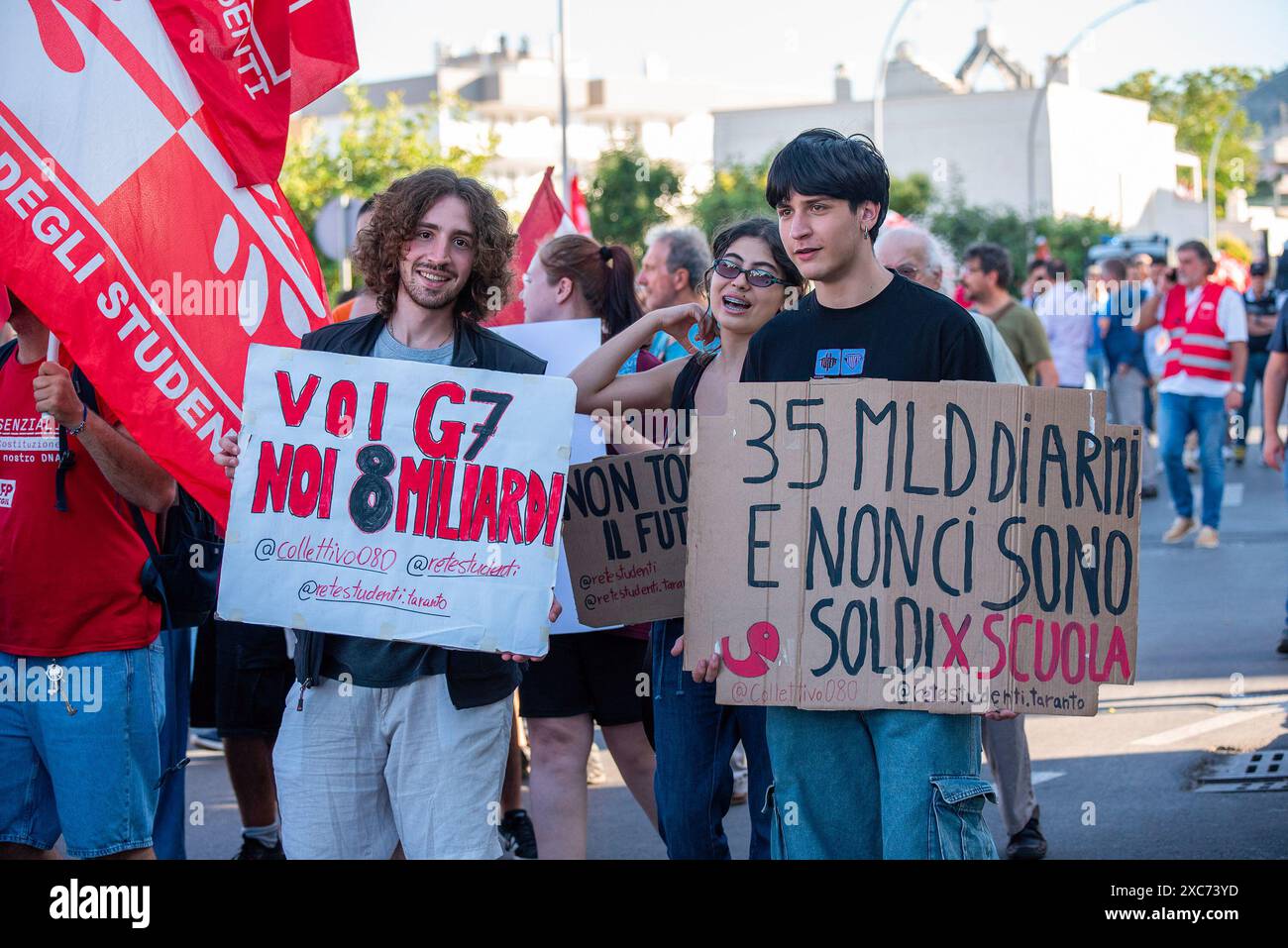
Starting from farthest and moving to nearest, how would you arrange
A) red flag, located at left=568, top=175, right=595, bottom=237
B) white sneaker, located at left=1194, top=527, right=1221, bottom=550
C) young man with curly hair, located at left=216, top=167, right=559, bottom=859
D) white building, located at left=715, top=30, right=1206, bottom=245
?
white building, located at left=715, top=30, right=1206, bottom=245
white sneaker, located at left=1194, top=527, right=1221, bottom=550
red flag, located at left=568, top=175, right=595, bottom=237
young man with curly hair, located at left=216, top=167, right=559, bottom=859

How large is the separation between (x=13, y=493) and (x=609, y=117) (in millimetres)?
88882

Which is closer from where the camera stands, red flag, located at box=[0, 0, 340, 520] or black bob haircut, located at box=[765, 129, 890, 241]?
black bob haircut, located at box=[765, 129, 890, 241]

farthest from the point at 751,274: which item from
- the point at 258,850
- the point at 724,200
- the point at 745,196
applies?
the point at 745,196

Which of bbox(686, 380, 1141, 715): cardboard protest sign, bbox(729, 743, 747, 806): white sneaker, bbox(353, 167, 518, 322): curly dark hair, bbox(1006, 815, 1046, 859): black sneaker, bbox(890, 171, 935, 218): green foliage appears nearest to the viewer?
bbox(686, 380, 1141, 715): cardboard protest sign

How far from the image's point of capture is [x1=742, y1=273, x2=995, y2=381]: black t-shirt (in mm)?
3479

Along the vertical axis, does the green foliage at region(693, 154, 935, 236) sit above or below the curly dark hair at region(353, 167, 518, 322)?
above

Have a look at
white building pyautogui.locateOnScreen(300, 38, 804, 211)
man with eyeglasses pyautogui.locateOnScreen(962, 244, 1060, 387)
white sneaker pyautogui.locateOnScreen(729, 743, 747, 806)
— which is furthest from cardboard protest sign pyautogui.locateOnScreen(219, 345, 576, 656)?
white building pyautogui.locateOnScreen(300, 38, 804, 211)

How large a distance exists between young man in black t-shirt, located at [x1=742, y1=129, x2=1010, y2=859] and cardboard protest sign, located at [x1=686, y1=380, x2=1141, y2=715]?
12 centimetres

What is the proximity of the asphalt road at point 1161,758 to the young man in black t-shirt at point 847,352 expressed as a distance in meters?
1.65

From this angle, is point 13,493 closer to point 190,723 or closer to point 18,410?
point 18,410

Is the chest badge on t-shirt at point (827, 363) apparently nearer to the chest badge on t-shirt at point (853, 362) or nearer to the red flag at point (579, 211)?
the chest badge on t-shirt at point (853, 362)

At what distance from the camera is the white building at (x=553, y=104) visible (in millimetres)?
80562

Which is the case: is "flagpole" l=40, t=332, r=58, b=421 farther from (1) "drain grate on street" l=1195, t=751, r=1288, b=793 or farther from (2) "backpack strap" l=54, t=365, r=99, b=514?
(1) "drain grate on street" l=1195, t=751, r=1288, b=793
